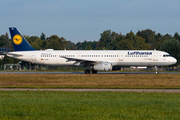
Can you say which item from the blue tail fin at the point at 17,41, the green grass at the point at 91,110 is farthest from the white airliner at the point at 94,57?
the green grass at the point at 91,110

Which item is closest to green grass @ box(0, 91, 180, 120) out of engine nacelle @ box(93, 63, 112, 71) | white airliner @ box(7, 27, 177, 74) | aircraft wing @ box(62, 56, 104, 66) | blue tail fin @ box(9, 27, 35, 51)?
engine nacelle @ box(93, 63, 112, 71)

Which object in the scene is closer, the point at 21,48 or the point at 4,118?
the point at 4,118

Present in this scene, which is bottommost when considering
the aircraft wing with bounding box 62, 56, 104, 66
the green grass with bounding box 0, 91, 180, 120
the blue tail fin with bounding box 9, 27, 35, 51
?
the green grass with bounding box 0, 91, 180, 120

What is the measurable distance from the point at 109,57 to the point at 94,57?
2759mm

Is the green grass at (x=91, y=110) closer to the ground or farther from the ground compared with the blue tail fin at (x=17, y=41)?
closer to the ground

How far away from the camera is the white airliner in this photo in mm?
45375

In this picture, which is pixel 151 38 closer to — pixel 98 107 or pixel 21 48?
pixel 21 48

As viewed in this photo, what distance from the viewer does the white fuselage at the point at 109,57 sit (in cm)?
4547

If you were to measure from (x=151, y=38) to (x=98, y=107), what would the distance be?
169 metres

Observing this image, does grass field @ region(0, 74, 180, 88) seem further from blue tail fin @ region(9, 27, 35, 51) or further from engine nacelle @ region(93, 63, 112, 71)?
blue tail fin @ region(9, 27, 35, 51)

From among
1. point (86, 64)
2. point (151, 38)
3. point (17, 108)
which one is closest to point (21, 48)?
point (86, 64)

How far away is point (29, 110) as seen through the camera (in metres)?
12.4

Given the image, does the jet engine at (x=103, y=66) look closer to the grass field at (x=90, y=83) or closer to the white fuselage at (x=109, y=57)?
the white fuselage at (x=109, y=57)

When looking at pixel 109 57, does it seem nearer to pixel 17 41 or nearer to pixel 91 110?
pixel 17 41
